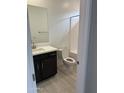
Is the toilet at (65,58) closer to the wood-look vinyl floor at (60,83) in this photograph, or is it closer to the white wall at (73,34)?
the wood-look vinyl floor at (60,83)

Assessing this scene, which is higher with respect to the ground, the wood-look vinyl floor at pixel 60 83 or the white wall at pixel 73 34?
the white wall at pixel 73 34

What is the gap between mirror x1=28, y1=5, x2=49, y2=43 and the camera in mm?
3031

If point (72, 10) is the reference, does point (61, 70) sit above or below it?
below

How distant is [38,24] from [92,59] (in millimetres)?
2262

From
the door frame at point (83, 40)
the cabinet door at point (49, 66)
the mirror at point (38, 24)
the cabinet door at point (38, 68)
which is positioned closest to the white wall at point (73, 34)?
the mirror at point (38, 24)

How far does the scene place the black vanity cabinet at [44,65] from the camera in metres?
2.67

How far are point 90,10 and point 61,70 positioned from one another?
2735 millimetres

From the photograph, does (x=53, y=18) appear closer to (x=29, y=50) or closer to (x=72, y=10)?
(x=72, y=10)

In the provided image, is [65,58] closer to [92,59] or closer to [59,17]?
[59,17]

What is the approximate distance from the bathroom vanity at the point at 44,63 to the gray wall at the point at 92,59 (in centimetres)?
151

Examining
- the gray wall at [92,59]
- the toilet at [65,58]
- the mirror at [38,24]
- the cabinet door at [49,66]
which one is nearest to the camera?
the gray wall at [92,59]
